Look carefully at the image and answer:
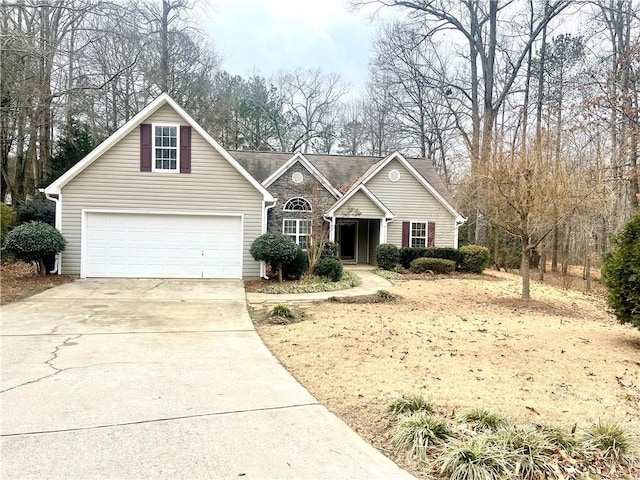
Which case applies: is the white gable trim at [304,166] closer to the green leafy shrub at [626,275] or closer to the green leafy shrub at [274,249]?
the green leafy shrub at [274,249]

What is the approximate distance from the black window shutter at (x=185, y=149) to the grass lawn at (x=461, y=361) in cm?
704

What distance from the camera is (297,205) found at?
63.7 ft

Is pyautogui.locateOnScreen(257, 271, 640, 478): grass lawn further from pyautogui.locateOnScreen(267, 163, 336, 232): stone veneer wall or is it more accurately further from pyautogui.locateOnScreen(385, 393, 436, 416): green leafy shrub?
pyautogui.locateOnScreen(267, 163, 336, 232): stone veneer wall

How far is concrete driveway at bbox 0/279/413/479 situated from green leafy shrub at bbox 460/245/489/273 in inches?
539

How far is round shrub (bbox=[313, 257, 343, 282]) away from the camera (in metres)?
14.3

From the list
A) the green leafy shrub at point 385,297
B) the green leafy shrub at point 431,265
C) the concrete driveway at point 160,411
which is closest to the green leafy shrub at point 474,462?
the concrete driveway at point 160,411

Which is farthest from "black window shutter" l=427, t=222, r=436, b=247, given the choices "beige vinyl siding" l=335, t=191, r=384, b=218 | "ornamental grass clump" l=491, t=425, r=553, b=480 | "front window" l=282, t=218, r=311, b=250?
"ornamental grass clump" l=491, t=425, r=553, b=480

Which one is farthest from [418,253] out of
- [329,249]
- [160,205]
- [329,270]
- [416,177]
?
[160,205]

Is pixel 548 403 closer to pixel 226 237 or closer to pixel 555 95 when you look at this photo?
pixel 226 237

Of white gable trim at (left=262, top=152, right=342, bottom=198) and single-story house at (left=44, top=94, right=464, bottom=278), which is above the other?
white gable trim at (left=262, top=152, right=342, bottom=198)

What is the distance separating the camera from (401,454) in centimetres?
335

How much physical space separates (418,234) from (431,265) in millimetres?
2906

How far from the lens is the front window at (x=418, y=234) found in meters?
20.4

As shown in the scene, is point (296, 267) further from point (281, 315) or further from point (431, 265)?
point (431, 265)
